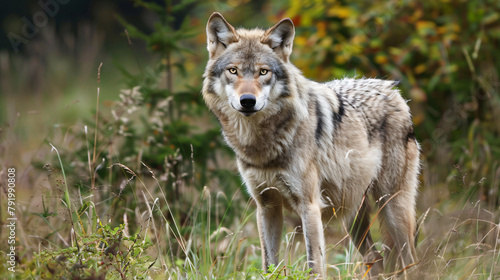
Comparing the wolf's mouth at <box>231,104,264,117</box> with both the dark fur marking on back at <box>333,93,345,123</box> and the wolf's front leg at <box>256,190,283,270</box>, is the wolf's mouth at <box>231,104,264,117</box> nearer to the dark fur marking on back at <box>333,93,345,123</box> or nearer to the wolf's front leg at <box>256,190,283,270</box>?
the wolf's front leg at <box>256,190,283,270</box>

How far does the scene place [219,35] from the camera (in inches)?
153

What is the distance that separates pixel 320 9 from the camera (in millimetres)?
6965

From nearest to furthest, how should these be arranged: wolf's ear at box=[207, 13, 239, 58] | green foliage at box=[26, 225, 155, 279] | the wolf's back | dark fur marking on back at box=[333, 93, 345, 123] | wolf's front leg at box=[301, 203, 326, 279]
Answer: green foliage at box=[26, 225, 155, 279] → wolf's front leg at box=[301, 203, 326, 279] → wolf's ear at box=[207, 13, 239, 58] → dark fur marking on back at box=[333, 93, 345, 123] → the wolf's back

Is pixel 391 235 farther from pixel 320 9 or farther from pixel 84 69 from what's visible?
pixel 84 69

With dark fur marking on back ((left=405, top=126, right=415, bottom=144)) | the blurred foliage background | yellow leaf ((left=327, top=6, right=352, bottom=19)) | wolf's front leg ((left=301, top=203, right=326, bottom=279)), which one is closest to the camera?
wolf's front leg ((left=301, top=203, right=326, bottom=279))

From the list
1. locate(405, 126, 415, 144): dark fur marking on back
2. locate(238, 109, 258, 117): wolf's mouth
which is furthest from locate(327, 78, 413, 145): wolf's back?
locate(238, 109, 258, 117): wolf's mouth

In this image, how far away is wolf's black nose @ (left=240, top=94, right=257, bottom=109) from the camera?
3404mm

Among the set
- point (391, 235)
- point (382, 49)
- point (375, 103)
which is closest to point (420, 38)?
point (382, 49)

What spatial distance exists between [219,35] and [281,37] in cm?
48

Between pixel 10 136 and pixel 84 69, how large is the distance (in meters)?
3.16

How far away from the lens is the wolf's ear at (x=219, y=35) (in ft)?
12.5

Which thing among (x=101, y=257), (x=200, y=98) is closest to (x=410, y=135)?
(x=200, y=98)

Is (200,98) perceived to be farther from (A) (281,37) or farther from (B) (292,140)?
(B) (292,140)

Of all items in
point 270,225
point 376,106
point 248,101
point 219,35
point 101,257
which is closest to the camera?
point 101,257
